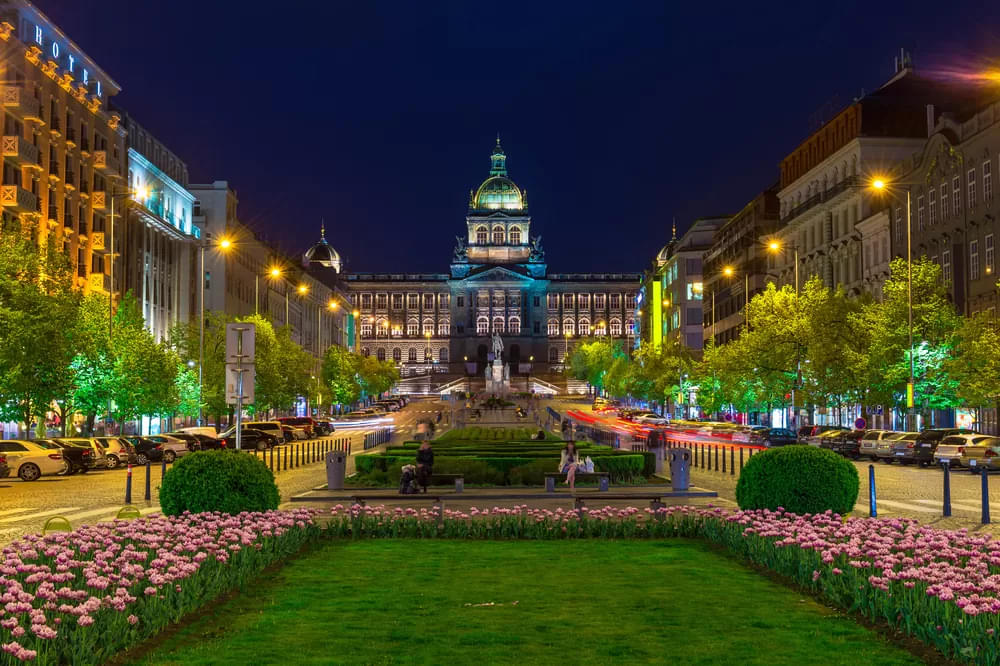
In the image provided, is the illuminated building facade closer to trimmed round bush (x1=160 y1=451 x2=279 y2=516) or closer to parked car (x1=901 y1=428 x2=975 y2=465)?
trimmed round bush (x1=160 y1=451 x2=279 y2=516)

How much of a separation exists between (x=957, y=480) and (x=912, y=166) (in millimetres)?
35057

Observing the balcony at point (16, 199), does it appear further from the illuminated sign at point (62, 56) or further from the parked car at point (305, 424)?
the parked car at point (305, 424)

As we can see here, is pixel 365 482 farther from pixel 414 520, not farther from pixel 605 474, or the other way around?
pixel 414 520

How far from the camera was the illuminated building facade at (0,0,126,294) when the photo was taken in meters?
59.2

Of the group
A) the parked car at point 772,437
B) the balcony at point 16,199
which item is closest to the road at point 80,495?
the balcony at point 16,199

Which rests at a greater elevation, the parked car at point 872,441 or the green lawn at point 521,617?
the parked car at point 872,441

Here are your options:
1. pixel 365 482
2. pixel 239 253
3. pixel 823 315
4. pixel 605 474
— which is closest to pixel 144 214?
pixel 239 253

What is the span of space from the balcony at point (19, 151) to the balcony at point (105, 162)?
10.3 metres

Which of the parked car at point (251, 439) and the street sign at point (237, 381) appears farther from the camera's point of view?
the parked car at point (251, 439)

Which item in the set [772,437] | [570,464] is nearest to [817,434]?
[772,437]

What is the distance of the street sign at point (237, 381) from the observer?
26.0 m

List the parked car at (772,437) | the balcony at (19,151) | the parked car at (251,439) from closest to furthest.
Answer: the parked car at (251,439) < the balcony at (19,151) < the parked car at (772,437)

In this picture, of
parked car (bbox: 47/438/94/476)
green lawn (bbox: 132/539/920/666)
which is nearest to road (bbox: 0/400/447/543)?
parked car (bbox: 47/438/94/476)

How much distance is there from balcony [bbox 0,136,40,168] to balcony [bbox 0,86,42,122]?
127 cm
